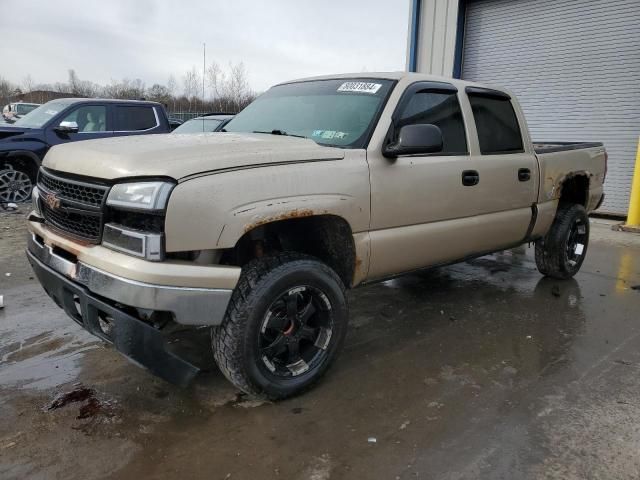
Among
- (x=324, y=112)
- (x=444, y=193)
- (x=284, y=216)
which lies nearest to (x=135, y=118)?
(x=324, y=112)

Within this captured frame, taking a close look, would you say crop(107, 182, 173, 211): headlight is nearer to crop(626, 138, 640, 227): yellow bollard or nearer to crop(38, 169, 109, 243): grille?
crop(38, 169, 109, 243): grille

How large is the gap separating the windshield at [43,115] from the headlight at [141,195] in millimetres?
7537

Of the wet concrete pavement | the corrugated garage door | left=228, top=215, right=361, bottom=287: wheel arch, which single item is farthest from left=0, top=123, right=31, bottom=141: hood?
the corrugated garage door

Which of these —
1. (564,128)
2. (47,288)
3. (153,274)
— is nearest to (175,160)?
(153,274)

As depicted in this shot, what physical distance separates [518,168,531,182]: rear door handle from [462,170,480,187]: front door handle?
2.16 feet

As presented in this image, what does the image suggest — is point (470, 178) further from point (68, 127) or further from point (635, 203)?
point (68, 127)

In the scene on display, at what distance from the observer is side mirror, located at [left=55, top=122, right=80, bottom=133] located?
26.7ft

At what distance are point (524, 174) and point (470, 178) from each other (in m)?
0.86

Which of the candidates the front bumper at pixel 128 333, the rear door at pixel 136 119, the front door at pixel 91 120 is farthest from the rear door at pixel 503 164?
the front door at pixel 91 120

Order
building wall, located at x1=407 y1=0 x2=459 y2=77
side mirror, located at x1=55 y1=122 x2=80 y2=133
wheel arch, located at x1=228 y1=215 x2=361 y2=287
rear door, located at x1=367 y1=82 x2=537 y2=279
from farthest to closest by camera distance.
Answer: building wall, located at x1=407 y1=0 x2=459 y2=77 → side mirror, located at x1=55 y1=122 x2=80 y2=133 → rear door, located at x1=367 y1=82 x2=537 y2=279 → wheel arch, located at x1=228 y1=215 x2=361 y2=287

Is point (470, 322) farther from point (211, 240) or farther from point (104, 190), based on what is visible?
point (104, 190)

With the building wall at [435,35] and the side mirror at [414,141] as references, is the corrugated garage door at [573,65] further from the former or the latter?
the side mirror at [414,141]

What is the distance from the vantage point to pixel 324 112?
12.2ft

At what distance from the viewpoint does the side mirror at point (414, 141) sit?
3.25m
